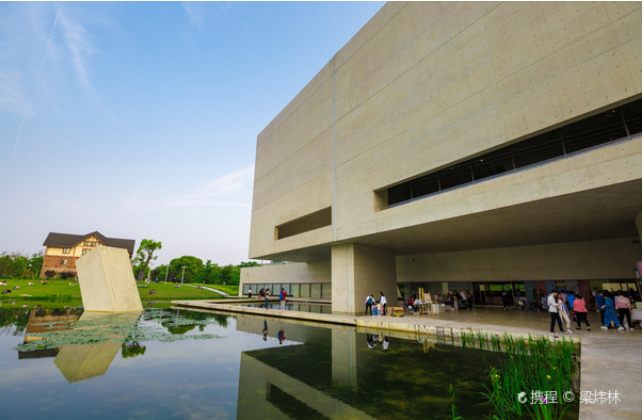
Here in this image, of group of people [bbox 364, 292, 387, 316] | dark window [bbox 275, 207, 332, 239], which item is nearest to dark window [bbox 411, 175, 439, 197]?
group of people [bbox 364, 292, 387, 316]

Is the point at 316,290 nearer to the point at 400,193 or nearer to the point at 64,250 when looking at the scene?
the point at 400,193

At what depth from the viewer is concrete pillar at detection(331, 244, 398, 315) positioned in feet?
59.4

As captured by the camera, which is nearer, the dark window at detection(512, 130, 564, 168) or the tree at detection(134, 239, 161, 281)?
the dark window at detection(512, 130, 564, 168)

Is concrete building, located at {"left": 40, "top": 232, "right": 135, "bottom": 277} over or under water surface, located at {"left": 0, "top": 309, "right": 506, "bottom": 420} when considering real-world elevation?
over

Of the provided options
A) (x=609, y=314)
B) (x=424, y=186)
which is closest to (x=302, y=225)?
(x=424, y=186)

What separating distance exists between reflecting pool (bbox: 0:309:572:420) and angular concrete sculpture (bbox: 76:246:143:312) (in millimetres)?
8735

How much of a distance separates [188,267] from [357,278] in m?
87.5

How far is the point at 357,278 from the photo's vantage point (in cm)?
1845

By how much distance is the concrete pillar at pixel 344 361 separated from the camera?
18.9 feet

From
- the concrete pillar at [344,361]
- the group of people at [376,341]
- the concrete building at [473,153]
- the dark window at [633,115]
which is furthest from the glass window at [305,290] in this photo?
the dark window at [633,115]

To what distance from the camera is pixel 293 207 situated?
23172mm

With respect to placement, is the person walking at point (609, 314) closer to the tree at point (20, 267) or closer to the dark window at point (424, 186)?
the dark window at point (424, 186)

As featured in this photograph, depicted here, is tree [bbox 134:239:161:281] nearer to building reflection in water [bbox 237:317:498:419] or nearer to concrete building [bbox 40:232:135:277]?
concrete building [bbox 40:232:135:277]

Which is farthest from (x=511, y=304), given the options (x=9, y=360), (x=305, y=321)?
(x=9, y=360)
